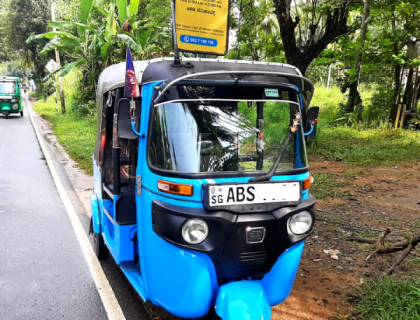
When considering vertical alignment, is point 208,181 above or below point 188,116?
below

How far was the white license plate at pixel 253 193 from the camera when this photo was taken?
2445 millimetres

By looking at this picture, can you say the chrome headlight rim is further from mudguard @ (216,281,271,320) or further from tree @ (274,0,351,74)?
tree @ (274,0,351,74)

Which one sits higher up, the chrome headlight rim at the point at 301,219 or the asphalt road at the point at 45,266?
the chrome headlight rim at the point at 301,219

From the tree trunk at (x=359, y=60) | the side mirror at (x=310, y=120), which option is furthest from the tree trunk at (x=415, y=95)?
the side mirror at (x=310, y=120)

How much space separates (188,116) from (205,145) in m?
0.26

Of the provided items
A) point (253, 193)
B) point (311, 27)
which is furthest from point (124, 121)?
point (311, 27)

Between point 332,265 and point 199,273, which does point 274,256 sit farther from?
point 332,265

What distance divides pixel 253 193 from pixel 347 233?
2972mm

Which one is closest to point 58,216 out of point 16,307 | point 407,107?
point 16,307

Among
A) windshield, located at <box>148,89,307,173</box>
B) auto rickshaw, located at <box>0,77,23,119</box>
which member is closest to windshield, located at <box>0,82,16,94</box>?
auto rickshaw, located at <box>0,77,23,119</box>

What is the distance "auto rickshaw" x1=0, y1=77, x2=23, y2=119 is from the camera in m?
21.7

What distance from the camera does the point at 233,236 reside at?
250 centimetres

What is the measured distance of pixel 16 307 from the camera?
133 inches

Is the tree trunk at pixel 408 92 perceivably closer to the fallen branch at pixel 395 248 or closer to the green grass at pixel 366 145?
the green grass at pixel 366 145
